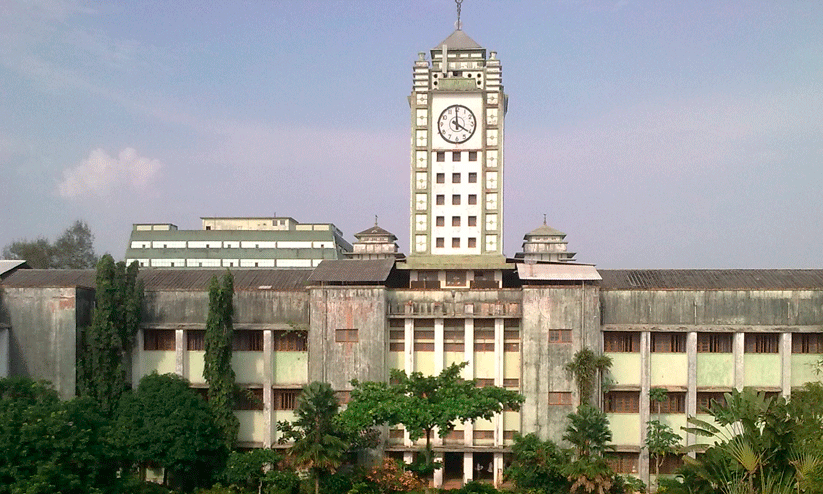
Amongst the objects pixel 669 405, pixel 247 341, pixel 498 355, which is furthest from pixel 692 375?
pixel 247 341

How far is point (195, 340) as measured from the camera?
37.5m

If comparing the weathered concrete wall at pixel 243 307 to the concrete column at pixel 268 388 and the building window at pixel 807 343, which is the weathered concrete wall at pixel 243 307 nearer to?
the concrete column at pixel 268 388

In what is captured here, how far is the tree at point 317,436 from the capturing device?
30.4 metres

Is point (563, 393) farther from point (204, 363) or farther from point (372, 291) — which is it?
point (204, 363)

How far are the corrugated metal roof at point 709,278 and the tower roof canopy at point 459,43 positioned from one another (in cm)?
1350

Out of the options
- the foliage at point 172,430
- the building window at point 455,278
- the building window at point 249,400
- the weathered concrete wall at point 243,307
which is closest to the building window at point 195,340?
the weathered concrete wall at point 243,307

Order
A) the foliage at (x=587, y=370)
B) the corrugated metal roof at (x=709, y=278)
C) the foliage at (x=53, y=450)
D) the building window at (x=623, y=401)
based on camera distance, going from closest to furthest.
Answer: the foliage at (x=53, y=450) < the foliage at (x=587, y=370) < the building window at (x=623, y=401) < the corrugated metal roof at (x=709, y=278)

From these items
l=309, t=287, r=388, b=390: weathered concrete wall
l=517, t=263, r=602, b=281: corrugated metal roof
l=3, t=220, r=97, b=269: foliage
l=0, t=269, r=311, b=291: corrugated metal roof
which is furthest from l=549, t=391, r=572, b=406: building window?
l=3, t=220, r=97, b=269: foliage

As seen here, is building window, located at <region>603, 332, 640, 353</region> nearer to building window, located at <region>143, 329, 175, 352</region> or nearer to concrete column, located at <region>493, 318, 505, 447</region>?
concrete column, located at <region>493, 318, 505, 447</region>

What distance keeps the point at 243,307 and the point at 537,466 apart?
15.2m

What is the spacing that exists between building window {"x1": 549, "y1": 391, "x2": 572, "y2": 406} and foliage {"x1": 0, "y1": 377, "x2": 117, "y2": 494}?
61.2ft

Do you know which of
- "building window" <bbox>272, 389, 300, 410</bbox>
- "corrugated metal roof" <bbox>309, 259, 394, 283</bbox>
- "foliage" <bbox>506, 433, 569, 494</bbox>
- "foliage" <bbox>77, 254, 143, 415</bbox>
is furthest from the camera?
"building window" <bbox>272, 389, 300, 410</bbox>

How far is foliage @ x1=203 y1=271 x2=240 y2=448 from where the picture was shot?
114 ft

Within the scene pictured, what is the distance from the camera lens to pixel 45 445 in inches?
1008
